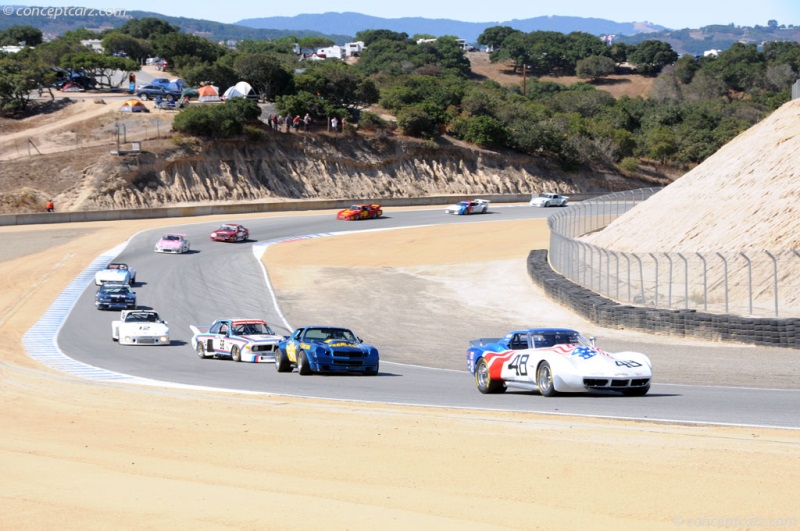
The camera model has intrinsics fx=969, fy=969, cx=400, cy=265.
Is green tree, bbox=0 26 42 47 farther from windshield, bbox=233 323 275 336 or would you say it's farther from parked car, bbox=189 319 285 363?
windshield, bbox=233 323 275 336

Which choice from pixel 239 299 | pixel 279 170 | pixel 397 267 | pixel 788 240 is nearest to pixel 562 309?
pixel 788 240

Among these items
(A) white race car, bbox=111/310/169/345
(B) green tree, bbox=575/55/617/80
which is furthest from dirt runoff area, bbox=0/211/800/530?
(B) green tree, bbox=575/55/617/80

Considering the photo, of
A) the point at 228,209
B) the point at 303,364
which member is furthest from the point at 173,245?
the point at 303,364

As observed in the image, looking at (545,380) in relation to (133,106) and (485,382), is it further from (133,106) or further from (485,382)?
(133,106)

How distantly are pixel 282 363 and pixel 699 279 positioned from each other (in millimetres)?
16558

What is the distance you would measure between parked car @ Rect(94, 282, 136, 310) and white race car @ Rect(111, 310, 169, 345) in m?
6.38

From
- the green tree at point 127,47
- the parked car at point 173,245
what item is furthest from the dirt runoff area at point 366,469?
the green tree at point 127,47

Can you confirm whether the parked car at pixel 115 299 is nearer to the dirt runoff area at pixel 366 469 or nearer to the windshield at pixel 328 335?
the windshield at pixel 328 335

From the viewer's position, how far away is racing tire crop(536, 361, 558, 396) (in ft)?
55.3

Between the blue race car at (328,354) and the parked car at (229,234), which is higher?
the blue race car at (328,354)

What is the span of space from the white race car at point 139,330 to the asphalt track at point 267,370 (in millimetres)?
427

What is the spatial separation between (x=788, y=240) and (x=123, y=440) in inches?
1079

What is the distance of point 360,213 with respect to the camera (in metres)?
72.1

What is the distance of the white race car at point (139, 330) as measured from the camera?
28.8 metres
